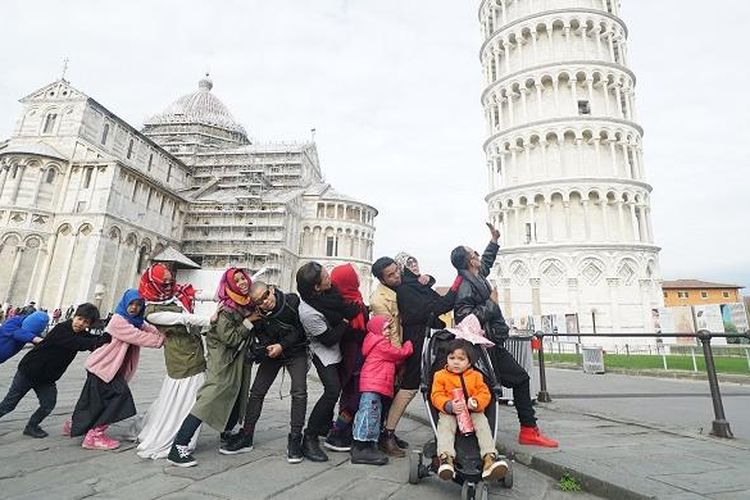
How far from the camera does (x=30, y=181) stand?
101 ft

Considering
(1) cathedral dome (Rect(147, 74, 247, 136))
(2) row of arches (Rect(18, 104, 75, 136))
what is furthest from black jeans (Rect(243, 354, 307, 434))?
(1) cathedral dome (Rect(147, 74, 247, 136))

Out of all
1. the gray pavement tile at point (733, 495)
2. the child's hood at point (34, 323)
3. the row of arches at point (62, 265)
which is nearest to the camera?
the gray pavement tile at point (733, 495)

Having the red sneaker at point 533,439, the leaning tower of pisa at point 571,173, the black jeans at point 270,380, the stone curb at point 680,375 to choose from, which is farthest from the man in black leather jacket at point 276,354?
the leaning tower of pisa at point 571,173

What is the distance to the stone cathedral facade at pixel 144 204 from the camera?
98.7ft

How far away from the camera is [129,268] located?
110 feet

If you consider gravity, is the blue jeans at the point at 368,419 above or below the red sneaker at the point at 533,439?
above

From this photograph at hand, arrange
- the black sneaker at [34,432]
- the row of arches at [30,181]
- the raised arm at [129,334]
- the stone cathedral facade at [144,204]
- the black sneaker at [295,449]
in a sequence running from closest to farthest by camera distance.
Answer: the black sneaker at [295,449], the raised arm at [129,334], the black sneaker at [34,432], the row of arches at [30,181], the stone cathedral facade at [144,204]

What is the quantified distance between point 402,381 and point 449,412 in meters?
1.05

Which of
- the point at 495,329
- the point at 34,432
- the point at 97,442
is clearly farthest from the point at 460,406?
the point at 34,432

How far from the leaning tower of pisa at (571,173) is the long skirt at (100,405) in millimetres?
27090

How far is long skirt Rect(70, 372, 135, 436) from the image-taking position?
3867mm

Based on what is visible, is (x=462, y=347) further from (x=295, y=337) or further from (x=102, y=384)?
(x=102, y=384)

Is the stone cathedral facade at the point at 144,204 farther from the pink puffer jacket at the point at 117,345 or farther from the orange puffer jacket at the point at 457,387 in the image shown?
the orange puffer jacket at the point at 457,387

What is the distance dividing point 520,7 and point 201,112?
43.3 metres
